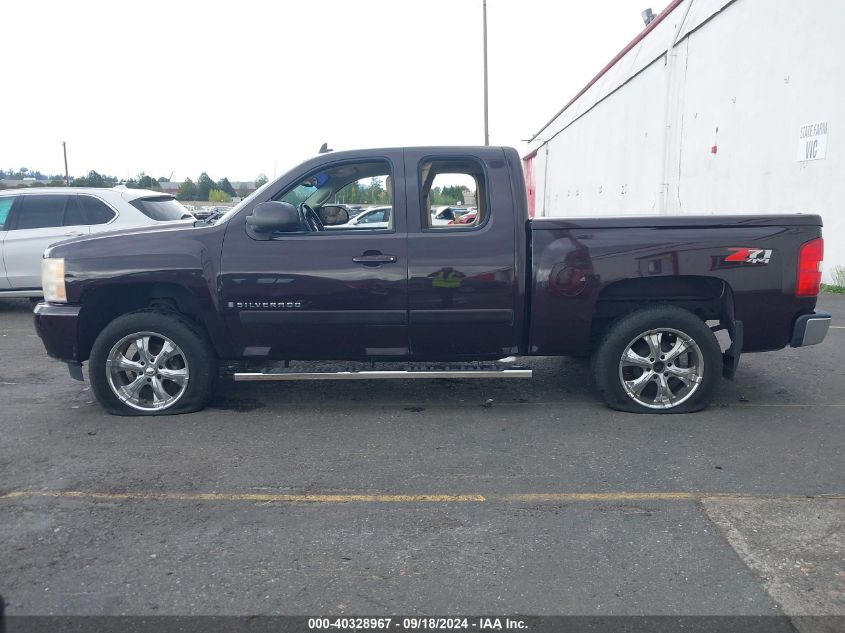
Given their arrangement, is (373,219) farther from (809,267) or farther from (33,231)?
(33,231)

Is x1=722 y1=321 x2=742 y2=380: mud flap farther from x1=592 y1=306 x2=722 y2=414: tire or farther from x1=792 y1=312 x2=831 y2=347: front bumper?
x1=792 y1=312 x2=831 y2=347: front bumper

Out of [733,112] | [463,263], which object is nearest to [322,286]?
[463,263]

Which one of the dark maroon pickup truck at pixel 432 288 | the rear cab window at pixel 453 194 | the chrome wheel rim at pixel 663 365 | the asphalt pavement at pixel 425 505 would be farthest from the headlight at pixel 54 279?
the chrome wheel rim at pixel 663 365

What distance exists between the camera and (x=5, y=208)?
1017 centimetres

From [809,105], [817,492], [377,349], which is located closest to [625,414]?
[817,492]

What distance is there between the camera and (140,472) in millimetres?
4262

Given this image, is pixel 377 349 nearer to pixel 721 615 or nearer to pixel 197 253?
pixel 197 253

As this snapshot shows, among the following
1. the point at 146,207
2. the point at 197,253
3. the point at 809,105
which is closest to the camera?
the point at 197,253

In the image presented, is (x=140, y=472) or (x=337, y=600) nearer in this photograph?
(x=337, y=600)

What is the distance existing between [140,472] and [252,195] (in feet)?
6.94

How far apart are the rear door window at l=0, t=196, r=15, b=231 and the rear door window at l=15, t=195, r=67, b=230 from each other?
5.6 inches

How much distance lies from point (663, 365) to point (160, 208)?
7782mm

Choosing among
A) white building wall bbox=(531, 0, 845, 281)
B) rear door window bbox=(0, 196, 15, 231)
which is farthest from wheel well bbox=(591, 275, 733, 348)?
rear door window bbox=(0, 196, 15, 231)

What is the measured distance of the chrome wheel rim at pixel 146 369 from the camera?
5188 mm
